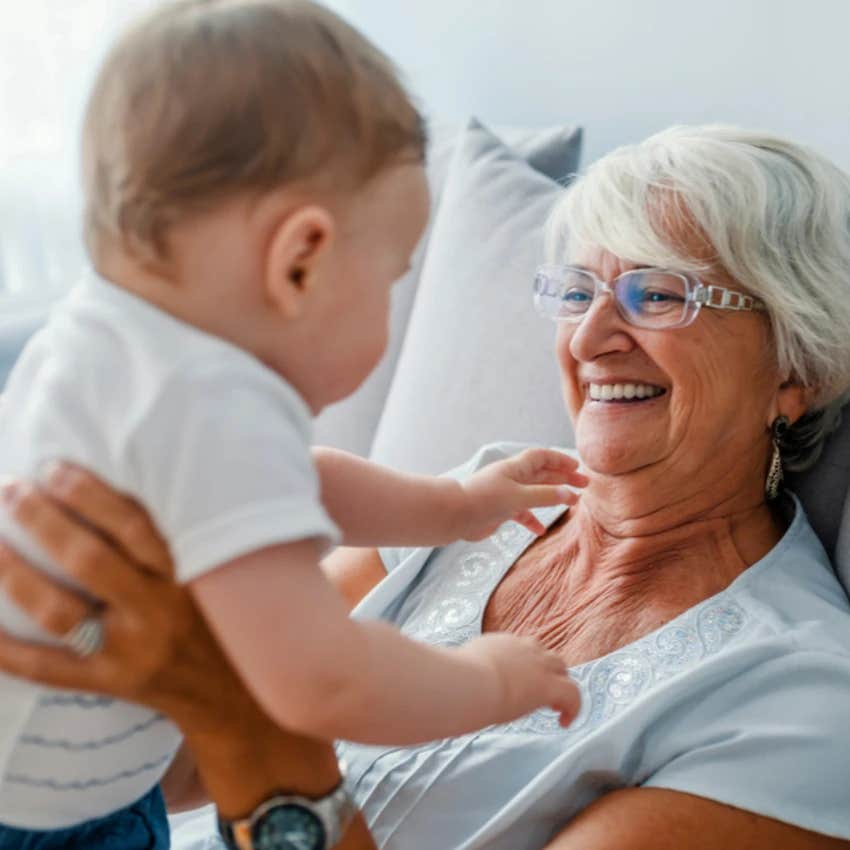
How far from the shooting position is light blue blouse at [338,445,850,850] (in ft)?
3.94

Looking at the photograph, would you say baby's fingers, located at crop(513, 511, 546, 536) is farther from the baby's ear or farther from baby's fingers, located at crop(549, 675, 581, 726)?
the baby's ear

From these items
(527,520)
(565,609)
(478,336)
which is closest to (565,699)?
(527,520)

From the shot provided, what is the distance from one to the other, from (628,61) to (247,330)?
173 centimetres

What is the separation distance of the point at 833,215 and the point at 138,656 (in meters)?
1.06

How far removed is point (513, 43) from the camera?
2.51 m

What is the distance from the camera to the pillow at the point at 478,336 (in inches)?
71.2

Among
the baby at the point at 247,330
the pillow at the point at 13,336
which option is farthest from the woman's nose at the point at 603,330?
the pillow at the point at 13,336

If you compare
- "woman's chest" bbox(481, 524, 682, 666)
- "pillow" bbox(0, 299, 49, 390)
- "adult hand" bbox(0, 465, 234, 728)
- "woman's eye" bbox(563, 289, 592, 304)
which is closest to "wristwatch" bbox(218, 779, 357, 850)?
"adult hand" bbox(0, 465, 234, 728)

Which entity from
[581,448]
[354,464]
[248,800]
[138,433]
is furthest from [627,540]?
[138,433]

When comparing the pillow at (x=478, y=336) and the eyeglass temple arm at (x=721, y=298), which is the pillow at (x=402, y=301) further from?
the eyeglass temple arm at (x=721, y=298)

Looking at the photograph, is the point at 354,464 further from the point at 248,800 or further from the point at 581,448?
the point at 581,448

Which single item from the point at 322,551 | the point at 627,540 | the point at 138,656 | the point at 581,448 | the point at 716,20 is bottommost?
the point at 627,540

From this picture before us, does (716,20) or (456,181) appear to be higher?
(716,20)

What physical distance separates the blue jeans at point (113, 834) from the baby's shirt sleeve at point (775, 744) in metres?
0.50
